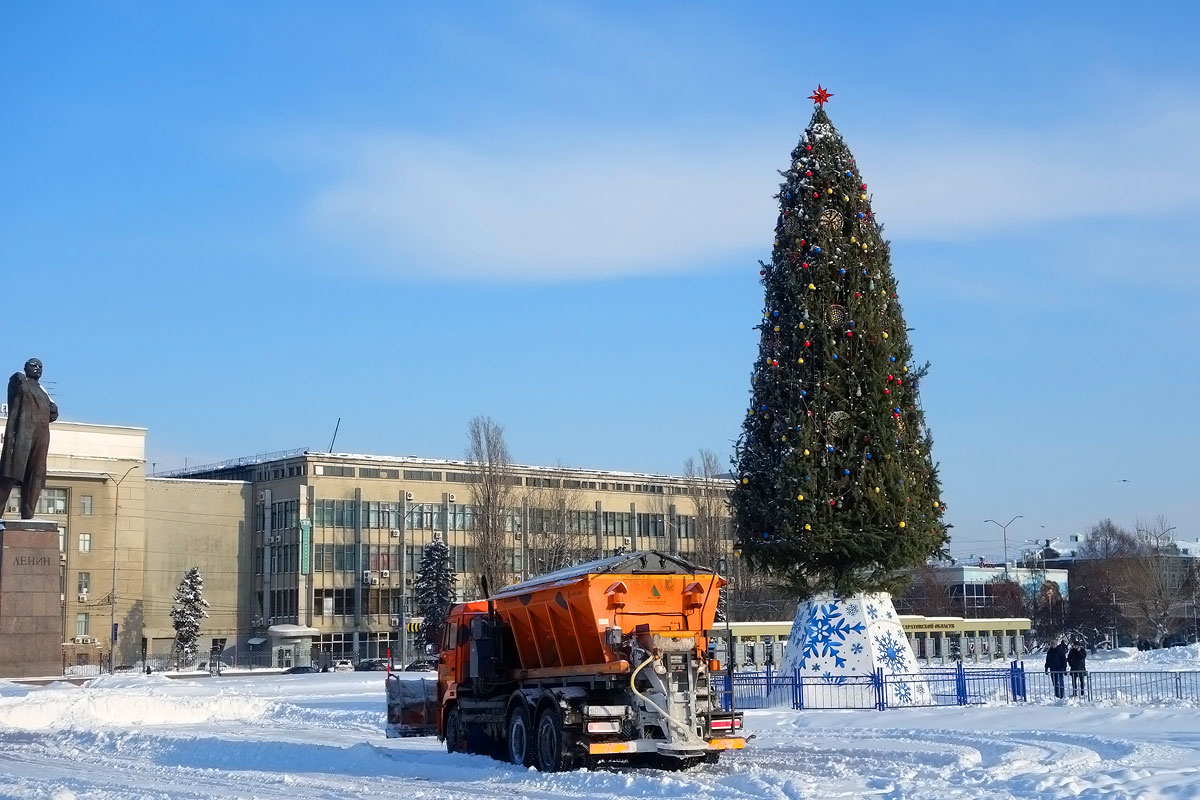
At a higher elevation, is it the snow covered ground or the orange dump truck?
the orange dump truck

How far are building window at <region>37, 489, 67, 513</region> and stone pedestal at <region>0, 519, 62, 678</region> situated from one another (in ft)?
172

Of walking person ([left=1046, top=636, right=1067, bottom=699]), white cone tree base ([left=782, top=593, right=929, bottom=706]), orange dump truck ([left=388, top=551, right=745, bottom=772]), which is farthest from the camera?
walking person ([left=1046, top=636, right=1067, bottom=699])

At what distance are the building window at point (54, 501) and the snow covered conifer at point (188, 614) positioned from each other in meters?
9.27

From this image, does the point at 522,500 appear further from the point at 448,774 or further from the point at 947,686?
the point at 448,774

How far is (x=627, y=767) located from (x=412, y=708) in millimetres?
6091

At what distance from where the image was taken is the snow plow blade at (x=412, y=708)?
80.4ft

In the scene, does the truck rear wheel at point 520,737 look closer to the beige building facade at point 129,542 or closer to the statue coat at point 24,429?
the statue coat at point 24,429

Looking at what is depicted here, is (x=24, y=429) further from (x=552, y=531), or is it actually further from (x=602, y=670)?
(x=552, y=531)

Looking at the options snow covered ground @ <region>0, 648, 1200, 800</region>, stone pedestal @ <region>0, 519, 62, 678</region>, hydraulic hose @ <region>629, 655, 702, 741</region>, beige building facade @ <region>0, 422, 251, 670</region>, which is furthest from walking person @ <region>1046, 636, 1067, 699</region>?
beige building facade @ <region>0, 422, 251, 670</region>

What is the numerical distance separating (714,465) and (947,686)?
2270 inches

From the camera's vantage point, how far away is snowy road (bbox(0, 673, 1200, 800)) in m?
16.4

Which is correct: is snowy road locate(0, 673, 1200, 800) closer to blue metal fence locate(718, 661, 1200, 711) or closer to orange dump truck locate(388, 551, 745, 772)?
orange dump truck locate(388, 551, 745, 772)

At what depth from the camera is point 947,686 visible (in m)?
31.0

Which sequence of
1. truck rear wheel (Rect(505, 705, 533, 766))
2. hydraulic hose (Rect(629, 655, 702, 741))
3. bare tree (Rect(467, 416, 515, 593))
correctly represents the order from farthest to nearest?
bare tree (Rect(467, 416, 515, 593)) → truck rear wheel (Rect(505, 705, 533, 766)) → hydraulic hose (Rect(629, 655, 702, 741))
